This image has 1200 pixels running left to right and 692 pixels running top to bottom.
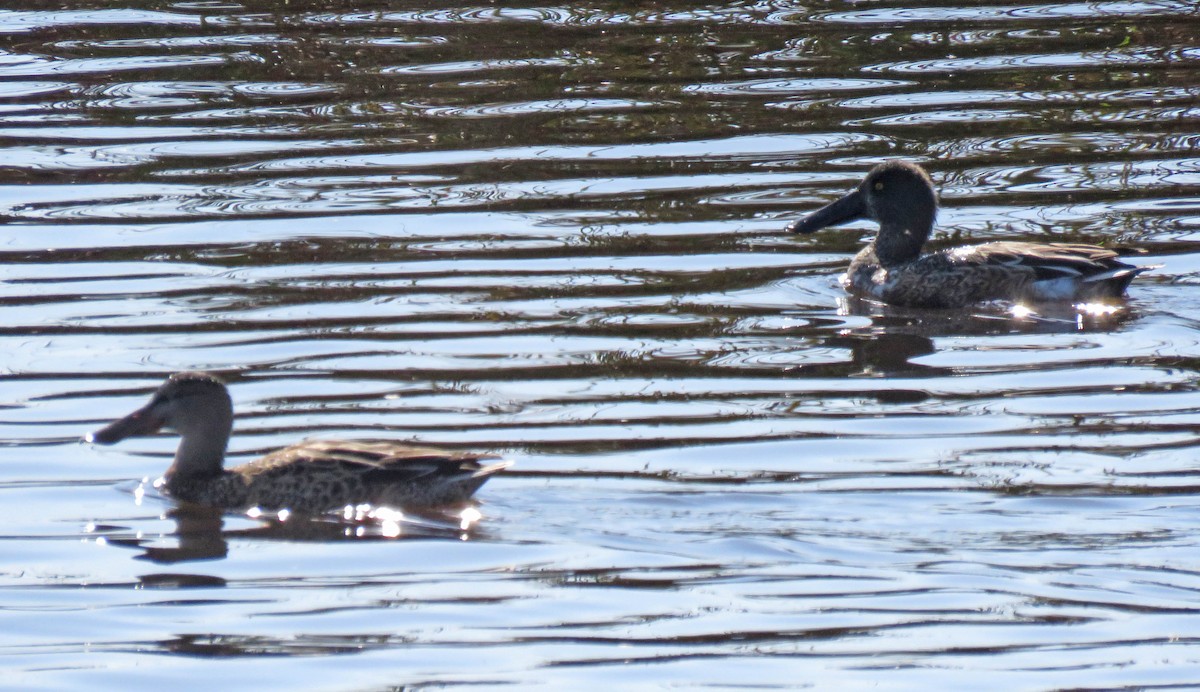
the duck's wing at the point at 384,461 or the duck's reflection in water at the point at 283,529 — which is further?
the duck's wing at the point at 384,461

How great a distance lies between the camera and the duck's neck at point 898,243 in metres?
12.1

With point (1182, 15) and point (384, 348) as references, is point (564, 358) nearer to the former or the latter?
point (384, 348)

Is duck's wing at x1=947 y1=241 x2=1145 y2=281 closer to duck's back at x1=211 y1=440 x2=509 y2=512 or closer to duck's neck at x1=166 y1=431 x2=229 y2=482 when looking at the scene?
duck's back at x1=211 y1=440 x2=509 y2=512

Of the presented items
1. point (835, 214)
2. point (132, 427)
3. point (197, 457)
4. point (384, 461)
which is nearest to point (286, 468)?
point (384, 461)

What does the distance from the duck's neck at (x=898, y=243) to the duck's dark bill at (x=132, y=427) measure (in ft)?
15.4

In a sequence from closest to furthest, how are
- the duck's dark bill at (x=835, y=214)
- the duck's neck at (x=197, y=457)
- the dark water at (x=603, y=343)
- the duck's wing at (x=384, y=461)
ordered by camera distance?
the dark water at (x=603, y=343), the duck's wing at (x=384, y=461), the duck's neck at (x=197, y=457), the duck's dark bill at (x=835, y=214)

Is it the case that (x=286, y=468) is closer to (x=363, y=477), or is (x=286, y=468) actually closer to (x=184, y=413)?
(x=363, y=477)

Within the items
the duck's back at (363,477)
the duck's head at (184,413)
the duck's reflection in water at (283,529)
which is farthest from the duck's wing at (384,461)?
the duck's head at (184,413)

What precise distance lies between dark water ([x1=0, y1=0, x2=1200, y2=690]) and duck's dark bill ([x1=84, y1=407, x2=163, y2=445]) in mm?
145

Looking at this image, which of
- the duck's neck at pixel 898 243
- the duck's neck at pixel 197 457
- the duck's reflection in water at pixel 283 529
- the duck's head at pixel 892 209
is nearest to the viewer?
the duck's reflection in water at pixel 283 529

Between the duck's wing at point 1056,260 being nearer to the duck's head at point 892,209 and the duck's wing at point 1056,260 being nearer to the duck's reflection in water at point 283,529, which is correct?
the duck's head at point 892,209

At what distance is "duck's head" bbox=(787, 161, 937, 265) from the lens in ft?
39.9

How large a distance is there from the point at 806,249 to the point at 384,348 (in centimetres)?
327

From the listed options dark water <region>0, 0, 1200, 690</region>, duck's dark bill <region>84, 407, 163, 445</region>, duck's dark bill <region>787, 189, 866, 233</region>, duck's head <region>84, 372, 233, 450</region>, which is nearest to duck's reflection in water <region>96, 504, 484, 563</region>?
dark water <region>0, 0, 1200, 690</region>
